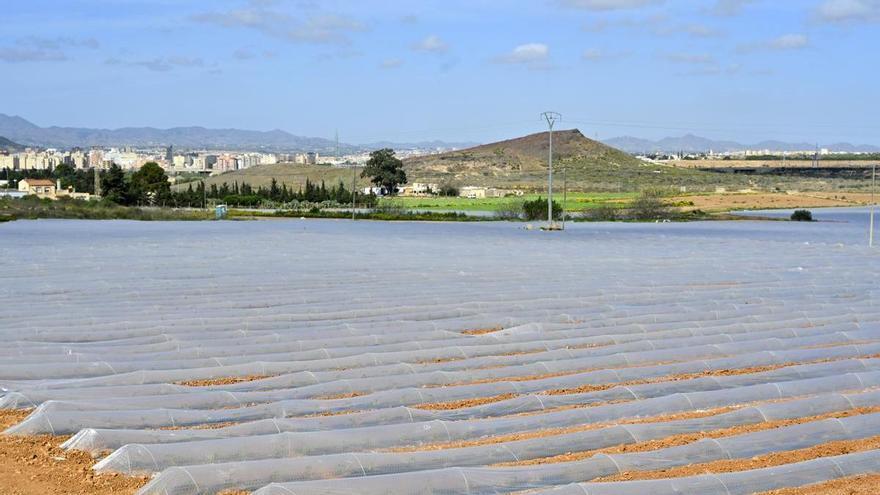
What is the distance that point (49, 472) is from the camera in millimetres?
7039

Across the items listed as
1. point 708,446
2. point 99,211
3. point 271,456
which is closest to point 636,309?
point 708,446

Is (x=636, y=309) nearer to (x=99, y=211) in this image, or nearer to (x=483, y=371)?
(x=483, y=371)

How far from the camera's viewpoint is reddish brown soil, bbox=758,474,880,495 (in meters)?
6.76

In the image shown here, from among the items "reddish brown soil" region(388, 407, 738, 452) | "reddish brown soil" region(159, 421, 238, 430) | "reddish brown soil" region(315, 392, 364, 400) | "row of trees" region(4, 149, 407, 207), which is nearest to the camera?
"reddish brown soil" region(388, 407, 738, 452)

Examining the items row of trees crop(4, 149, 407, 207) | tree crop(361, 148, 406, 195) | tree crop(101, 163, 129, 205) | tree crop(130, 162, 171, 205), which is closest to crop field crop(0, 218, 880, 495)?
tree crop(101, 163, 129, 205)

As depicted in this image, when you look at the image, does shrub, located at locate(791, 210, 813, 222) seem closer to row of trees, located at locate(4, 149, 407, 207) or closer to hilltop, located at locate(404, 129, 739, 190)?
row of trees, located at locate(4, 149, 407, 207)

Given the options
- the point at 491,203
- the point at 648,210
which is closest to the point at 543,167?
the point at 491,203

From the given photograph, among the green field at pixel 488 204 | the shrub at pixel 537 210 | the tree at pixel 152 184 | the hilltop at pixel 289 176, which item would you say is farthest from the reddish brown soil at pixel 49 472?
the hilltop at pixel 289 176

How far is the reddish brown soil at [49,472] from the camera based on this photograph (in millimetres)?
6656

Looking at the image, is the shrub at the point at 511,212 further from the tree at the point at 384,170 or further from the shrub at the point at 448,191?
the shrub at the point at 448,191

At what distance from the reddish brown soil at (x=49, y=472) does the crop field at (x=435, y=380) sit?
0.03 meters

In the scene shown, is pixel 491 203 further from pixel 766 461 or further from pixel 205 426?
pixel 766 461

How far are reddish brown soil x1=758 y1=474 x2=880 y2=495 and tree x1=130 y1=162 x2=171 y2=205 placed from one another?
72663mm

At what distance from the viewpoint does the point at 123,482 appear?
679 cm
